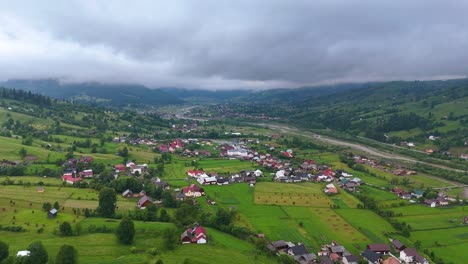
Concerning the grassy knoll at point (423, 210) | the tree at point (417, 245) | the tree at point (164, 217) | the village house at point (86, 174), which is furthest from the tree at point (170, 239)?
the grassy knoll at point (423, 210)

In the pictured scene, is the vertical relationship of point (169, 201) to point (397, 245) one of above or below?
above

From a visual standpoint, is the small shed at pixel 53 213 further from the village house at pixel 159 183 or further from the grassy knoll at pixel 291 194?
the grassy knoll at pixel 291 194

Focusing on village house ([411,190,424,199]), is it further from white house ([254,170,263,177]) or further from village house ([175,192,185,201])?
village house ([175,192,185,201])

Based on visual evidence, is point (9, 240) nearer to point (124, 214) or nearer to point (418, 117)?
point (124, 214)

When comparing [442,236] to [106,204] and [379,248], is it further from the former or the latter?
[106,204]

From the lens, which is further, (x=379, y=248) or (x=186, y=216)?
(x=186, y=216)

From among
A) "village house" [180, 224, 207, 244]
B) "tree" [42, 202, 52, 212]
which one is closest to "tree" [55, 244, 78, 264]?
"village house" [180, 224, 207, 244]

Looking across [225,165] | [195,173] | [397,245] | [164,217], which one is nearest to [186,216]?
[164,217]
